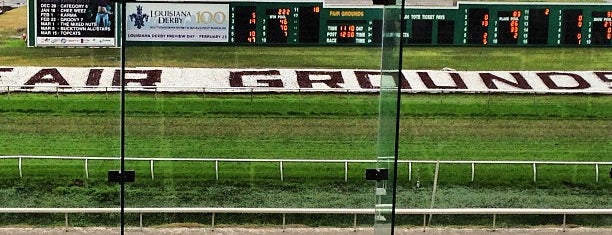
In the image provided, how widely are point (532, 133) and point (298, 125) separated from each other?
181 cm

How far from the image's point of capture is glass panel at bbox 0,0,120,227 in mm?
3082

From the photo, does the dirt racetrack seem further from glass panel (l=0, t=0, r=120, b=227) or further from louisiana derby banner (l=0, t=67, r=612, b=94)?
louisiana derby banner (l=0, t=67, r=612, b=94)

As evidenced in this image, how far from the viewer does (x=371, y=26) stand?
3.58 m

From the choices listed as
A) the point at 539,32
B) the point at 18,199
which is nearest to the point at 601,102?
the point at 539,32

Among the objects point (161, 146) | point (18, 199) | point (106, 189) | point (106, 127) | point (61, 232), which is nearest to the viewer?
point (61, 232)

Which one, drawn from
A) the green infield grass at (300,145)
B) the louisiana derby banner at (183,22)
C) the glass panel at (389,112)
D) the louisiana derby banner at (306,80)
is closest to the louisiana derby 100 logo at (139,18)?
the louisiana derby banner at (183,22)

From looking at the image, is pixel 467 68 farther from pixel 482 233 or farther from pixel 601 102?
pixel 482 233

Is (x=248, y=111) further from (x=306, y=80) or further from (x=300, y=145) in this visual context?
(x=306, y=80)

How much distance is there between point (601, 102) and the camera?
5.56m

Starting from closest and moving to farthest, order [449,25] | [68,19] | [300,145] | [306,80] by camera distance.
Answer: [68,19] < [449,25] < [306,80] < [300,145]

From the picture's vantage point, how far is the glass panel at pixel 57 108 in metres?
3.08

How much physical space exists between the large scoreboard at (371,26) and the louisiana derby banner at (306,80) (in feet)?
2.05

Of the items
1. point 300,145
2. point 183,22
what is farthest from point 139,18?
point 300,145

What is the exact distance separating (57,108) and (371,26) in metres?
2.75
